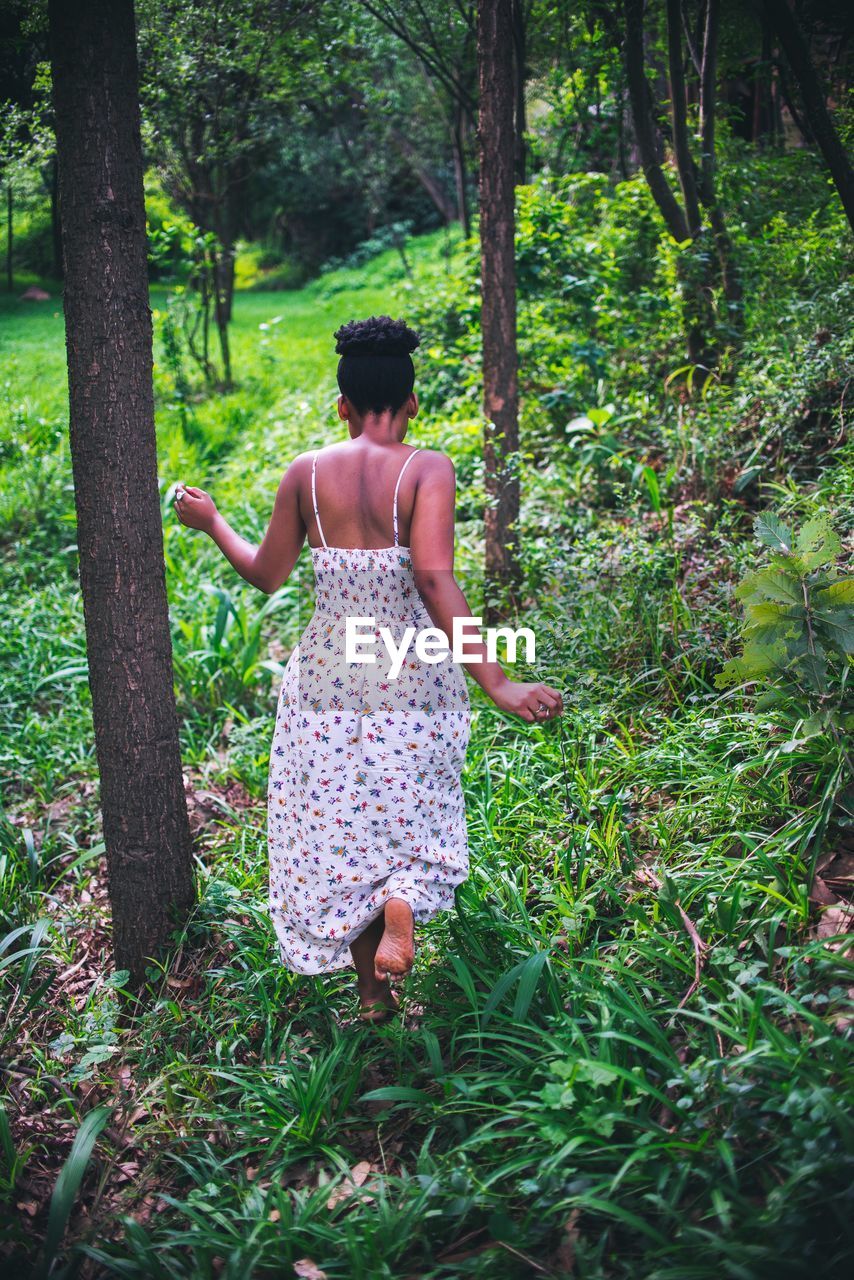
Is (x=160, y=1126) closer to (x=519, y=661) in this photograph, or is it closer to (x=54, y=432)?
(x=519, y=661)

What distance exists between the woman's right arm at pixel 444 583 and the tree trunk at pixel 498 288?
1855 mm

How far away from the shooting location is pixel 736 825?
270 centimetres

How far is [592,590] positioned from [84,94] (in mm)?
2492

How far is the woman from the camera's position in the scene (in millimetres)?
2336

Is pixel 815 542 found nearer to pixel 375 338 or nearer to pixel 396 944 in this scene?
pixel 375 338

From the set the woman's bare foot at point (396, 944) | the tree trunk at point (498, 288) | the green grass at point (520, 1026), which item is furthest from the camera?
the tree trunk at point (498, 288)

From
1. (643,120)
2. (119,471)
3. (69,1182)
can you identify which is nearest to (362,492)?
(119,471)

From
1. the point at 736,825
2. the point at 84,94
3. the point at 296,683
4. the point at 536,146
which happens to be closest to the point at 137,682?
the point at 296,683

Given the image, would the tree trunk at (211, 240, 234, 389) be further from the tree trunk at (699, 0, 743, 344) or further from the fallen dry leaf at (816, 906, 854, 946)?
the fallen dry leaf at (816, 906, 854, 946)

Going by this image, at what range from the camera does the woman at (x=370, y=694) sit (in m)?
2.34

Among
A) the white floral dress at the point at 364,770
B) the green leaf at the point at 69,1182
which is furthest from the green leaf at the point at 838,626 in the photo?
the green leaf at the point at 69,1182

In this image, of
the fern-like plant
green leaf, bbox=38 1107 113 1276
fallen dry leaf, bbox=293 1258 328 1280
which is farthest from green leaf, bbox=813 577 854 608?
green leaf, bbox=38 1107 113 1276

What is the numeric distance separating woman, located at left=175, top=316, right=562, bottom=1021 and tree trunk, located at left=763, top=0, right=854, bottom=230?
3053mm

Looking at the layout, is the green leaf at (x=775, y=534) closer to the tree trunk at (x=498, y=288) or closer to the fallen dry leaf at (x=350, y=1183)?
the tree trunk at (x=498, y=288)
